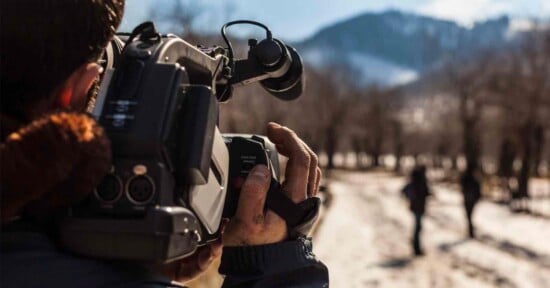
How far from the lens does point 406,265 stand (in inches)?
514

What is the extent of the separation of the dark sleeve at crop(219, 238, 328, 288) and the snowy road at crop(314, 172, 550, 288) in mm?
9438

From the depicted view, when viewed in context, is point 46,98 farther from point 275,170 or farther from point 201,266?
point 201,266

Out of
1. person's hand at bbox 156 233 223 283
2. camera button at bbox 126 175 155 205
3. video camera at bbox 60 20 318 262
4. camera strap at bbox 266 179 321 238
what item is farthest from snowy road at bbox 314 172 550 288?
camera button at bbox 126 175 155 205

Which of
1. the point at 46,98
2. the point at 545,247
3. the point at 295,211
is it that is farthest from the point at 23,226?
the point at 545,247

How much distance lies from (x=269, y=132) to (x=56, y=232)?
0.54 m

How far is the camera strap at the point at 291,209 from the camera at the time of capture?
51.4 inches

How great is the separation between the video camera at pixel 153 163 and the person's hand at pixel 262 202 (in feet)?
0.26

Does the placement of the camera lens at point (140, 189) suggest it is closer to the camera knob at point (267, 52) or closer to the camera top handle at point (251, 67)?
the camera top handle at point (251, 67)

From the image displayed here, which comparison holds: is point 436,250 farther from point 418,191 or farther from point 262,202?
point 262,202

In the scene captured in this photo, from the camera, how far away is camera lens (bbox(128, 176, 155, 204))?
1.00 meters

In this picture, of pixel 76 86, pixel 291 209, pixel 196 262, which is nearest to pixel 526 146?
pixel 196 262

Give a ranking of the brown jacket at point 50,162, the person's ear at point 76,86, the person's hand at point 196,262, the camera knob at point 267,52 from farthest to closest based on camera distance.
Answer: the camera knob at point 267,52, the person's hand at point 196,262, the person's ear at point 76,86, the brown jacket at point 50,162

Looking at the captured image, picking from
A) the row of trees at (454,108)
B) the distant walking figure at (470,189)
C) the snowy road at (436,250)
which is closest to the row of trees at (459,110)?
the row of trees at (454,108)

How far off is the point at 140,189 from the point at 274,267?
347 millimetres
